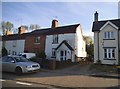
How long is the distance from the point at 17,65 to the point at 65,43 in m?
18.8

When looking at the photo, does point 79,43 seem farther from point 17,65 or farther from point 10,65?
point 17,65

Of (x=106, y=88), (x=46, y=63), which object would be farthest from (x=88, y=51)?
(x=106, y=88)

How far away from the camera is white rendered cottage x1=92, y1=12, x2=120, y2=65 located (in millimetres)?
28703

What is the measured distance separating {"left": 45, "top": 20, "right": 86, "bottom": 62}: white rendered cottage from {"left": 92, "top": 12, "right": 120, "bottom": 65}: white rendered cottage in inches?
248

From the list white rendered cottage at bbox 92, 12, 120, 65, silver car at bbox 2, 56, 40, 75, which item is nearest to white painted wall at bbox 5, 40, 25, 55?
white rendered cottage at bbox 92, 12, 120, 65

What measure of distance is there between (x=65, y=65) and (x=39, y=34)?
14919 millimetres

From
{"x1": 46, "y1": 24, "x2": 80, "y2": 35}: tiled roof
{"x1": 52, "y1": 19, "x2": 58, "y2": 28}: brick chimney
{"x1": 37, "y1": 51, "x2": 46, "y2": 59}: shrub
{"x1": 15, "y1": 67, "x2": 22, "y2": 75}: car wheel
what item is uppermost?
{"x1": 52, "y1": 19, "x2": 58, "y2": 28}: brick chimney

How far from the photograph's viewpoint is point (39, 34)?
4156 centimetres

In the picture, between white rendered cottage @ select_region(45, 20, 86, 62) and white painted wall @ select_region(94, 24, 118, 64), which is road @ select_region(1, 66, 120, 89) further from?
white rendered cottage @ select_region(45, 20, 86, 62)

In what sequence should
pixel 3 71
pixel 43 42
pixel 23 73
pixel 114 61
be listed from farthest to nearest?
1. pixel 43 42
2. pixel 114 61
3. pixel 3 71
4. pixel 23 73

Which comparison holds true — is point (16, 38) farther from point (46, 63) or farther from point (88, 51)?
point (46, 63)

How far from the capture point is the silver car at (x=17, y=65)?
1775 cm

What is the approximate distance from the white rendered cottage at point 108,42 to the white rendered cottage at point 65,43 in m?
6.29

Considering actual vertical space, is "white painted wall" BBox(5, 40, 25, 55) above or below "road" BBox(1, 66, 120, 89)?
above
